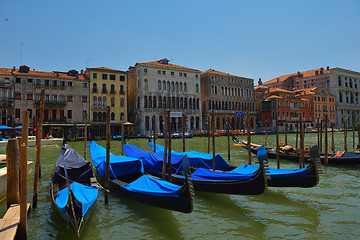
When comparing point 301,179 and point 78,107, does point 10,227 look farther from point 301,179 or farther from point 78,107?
point 78,107

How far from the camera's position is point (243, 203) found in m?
6.12

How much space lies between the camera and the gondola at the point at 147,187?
15.1 ft

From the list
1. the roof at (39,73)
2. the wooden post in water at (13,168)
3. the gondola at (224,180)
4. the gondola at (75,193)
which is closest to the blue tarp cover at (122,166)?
the gondola at (75,193)

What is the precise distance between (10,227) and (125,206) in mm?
2438

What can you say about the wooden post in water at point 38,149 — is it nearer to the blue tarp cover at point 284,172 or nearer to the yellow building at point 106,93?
the blue tarp cover at point 284,172

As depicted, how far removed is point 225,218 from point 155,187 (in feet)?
4.79

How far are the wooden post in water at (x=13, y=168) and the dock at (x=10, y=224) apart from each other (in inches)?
12.7

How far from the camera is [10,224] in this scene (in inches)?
154

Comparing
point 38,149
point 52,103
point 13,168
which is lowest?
point 13,168

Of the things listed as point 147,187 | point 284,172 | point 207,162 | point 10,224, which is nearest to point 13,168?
point 10,224

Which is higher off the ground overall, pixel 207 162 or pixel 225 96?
pixel 225 96

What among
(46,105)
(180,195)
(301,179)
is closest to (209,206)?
(180,195)

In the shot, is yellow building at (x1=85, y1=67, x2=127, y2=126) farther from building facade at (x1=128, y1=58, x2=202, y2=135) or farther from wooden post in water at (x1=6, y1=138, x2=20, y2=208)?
wooden post in water at (x1=6, y1=138, x2=20, y2=208)

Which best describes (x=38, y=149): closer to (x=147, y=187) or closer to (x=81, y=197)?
(x=81, y=197)
